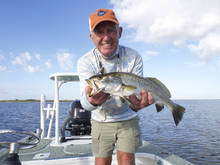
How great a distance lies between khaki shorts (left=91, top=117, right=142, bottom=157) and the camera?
343 cm

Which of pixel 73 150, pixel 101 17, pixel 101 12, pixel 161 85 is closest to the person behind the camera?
pixel 101 17

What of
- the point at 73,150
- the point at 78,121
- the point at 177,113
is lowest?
the point at 73,150

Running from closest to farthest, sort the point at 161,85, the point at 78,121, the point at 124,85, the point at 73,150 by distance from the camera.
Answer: the point at 124,85, the point at 161,85, the point at 73,150, the point at 78,121

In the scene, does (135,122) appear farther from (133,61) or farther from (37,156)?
(37,156)

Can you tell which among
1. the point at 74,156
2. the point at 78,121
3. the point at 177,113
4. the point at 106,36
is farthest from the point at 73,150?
the point at 106,36

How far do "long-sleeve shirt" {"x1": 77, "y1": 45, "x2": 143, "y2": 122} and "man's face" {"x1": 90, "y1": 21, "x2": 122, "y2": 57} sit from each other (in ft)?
0.69

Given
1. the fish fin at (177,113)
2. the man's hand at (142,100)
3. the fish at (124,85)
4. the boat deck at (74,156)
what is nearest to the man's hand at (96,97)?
the fish at (124,85)

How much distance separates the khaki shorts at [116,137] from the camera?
343cm

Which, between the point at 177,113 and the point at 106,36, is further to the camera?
the point at 177,113

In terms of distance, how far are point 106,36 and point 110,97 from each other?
113 cm

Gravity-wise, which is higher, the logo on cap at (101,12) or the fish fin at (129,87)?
the logo on cap at (101,12)

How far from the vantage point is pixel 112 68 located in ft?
11.7

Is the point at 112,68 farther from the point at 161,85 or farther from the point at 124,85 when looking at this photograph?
the point at 161,85

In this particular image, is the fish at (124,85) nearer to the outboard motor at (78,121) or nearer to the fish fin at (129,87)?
the fish fin at (129,87)
